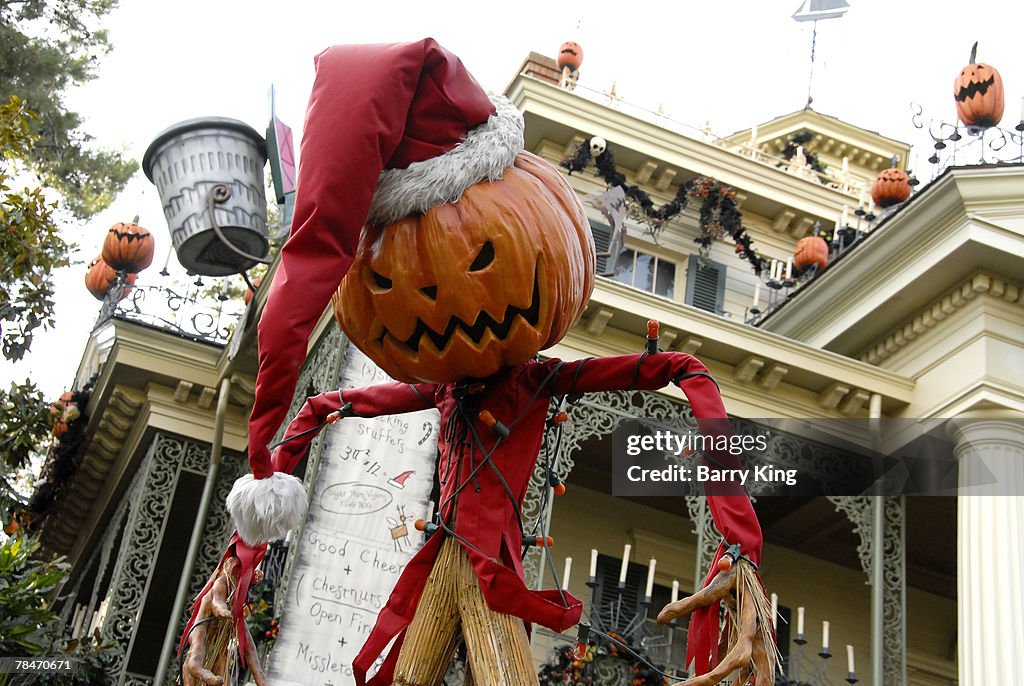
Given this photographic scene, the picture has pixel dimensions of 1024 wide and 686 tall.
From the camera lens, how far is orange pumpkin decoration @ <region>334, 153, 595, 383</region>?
3635 millimetres

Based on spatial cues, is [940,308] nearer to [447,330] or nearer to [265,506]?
[447,330]

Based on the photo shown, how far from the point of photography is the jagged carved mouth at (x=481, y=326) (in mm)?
3672

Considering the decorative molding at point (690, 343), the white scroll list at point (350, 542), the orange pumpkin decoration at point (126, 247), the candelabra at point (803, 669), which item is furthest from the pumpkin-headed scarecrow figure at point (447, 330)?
the orange pumpkin decoration at point (126, 247)

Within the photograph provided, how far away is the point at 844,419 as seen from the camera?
11562mm

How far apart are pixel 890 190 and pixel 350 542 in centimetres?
760

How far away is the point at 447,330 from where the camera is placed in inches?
145

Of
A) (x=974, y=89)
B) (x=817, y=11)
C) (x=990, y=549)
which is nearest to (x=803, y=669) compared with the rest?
(x=990, y=549)

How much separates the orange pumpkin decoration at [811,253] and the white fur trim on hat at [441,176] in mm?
10618

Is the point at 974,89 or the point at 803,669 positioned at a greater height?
the point at 974,89

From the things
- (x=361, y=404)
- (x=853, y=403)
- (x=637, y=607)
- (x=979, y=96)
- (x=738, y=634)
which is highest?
(x=979, y=96)

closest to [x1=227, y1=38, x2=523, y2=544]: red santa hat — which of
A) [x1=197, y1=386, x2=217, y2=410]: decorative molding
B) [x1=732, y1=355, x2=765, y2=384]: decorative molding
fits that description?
[x1=732, y1=355, x2=765, y2=384]: decorative molding

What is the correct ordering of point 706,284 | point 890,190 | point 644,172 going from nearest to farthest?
point 890,190, point 644,172, point 706,284

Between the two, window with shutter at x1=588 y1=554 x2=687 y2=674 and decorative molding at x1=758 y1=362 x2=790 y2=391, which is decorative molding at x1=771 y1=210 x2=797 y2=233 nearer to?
decorative molding at x1=758 y1=362 x2=790 y2=391

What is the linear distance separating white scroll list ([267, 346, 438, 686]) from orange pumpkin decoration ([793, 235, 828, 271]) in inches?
238
